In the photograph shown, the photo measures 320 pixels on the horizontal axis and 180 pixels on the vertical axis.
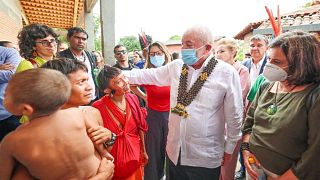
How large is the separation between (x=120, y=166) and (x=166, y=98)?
4.78ft

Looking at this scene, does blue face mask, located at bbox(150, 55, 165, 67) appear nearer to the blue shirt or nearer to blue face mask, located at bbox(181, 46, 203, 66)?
blue face mask, located at bbox(181, 46, 203, 66)

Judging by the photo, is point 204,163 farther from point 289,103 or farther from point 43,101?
point 43,101

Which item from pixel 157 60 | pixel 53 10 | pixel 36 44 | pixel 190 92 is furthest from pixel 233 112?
pixel 53 10

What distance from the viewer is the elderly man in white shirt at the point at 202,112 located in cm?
225

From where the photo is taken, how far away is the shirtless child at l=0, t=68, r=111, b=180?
1.25m

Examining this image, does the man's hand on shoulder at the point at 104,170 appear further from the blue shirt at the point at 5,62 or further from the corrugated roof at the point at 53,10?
the corrugated roof at the point at 53,10

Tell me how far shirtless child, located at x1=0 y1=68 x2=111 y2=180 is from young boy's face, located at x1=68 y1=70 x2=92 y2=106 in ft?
1.08

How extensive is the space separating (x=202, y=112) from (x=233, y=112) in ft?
0.90

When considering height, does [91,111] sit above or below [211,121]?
above

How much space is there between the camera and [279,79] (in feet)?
6.25

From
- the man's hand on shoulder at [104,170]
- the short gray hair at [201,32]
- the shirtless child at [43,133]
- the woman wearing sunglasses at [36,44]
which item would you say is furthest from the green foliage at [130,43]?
the shirtless child at [43,133]

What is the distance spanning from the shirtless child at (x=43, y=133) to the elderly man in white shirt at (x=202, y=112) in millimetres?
1079

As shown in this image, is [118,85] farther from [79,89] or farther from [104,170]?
[104,170]

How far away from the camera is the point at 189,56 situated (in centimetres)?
237
